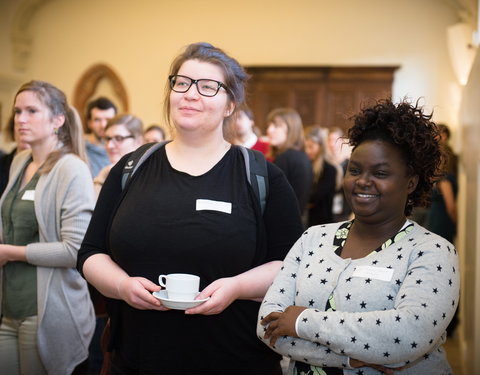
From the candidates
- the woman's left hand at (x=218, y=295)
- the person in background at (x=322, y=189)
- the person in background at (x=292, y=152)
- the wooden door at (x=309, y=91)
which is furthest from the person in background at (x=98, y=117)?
the wooden door at (x=309, y=91)

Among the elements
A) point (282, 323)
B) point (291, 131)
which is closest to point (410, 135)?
point (282, 323)

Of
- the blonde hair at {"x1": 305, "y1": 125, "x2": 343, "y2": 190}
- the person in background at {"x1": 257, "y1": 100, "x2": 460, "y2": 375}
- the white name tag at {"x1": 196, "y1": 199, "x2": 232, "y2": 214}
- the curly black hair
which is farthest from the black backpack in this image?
the blonde hair at {"x1": 305, "y1": 125, "x2": 343, "y2": 190}

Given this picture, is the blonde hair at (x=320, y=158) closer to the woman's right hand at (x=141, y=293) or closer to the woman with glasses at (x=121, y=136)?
the woman with glasses at (x=121, y=136)

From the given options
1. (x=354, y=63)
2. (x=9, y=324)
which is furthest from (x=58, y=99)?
(x=354, y=63)

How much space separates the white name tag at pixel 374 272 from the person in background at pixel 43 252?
52.0 inches

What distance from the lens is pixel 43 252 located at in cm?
241

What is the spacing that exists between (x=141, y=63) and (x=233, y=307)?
952 cm

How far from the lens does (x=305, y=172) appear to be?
470 cm

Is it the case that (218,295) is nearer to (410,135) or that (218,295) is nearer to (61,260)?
(410,135)

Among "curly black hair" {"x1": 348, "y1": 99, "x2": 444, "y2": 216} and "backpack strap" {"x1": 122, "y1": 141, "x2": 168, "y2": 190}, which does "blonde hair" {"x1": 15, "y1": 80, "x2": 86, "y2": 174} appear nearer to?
"backpack strap" {"x1": 122, "y1": 141, "x2": 168, "y2": 190}

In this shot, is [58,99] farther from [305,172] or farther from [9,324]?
[305,172]

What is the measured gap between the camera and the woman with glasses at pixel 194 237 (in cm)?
183

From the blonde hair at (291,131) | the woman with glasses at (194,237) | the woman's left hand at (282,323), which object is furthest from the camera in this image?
the blonde hair at (291,131)

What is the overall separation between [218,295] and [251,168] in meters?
0.45
